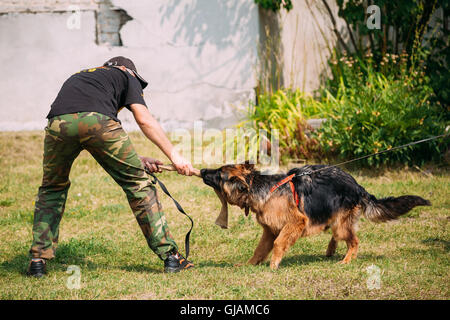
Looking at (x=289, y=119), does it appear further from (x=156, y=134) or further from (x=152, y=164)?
(x=156, y=134)

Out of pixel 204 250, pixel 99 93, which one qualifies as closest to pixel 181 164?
pixel 99 93

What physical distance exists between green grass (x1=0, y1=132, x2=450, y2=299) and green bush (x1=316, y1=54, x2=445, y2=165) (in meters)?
0.41

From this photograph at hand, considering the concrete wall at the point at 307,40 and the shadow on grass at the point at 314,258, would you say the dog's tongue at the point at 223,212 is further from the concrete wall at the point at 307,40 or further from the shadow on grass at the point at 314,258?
the concrete wall at the point at 307,40

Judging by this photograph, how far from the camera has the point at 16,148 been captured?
917 cm

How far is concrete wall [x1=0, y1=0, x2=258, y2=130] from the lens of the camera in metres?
9.52

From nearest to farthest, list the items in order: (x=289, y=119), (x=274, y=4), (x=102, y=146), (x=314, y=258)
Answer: (x=102, y=146)
(x=314, y=258)
(x=289, y=119)
(x=274, y=4)

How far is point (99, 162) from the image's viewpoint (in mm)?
4352

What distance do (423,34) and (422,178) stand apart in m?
2.89

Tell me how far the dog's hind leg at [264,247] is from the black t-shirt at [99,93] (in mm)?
1745

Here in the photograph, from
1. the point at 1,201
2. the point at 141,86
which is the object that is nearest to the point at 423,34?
the point at 141,86

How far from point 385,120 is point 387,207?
10.7 feet

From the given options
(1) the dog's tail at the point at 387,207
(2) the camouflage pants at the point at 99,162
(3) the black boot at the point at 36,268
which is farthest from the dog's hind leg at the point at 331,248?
(3) the black boot at the point at 36,268

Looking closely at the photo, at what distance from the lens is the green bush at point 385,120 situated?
767cm
